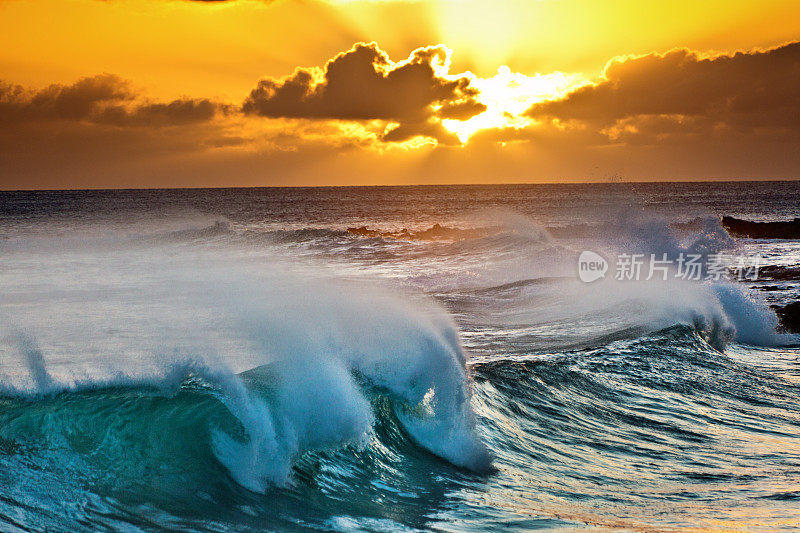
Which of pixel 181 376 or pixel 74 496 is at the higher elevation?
pixel 181 376

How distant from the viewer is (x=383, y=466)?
659cm

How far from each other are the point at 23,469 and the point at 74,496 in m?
0.62

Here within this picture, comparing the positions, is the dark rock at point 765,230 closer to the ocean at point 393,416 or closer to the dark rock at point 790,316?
the dark rock at point 790,316

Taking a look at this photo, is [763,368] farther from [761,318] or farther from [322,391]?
[322,391]

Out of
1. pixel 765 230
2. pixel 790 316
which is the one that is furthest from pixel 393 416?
pixel 765 230

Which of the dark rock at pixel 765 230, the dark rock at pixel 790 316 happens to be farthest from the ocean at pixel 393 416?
the dark rock at pixel 765 230

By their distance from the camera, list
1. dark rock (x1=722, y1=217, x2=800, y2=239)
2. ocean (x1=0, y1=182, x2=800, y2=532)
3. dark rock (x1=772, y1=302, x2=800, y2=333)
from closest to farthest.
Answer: ocean (x1=0, y1=182, x2=800, y2=532)
dark rock (x1=772, y1=302, x2=800, y2=333)
dark rock (x1=722, y1=217, x2=800, y2=239)

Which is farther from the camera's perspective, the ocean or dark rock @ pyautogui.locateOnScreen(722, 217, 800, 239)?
dark rock @ pyautogui.locateOnScreen(722, 217, 800, 239)

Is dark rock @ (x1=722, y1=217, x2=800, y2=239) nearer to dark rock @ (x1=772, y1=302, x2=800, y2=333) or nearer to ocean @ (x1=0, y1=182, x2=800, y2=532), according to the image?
dark rock @ (x1=772, y1=302, x2=800, y2=333)

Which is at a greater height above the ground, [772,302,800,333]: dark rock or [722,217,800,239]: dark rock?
[722,217,800,239]: dark rock

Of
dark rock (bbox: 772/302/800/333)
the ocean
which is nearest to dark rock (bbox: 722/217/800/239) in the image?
dark rock (bbox: 772/302/800/333)

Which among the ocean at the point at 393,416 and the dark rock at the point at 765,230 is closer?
the ocean at the point at 393,416

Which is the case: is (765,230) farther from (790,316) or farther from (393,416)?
(393,416)

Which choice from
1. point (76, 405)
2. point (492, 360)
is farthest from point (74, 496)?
point (492, 360)
